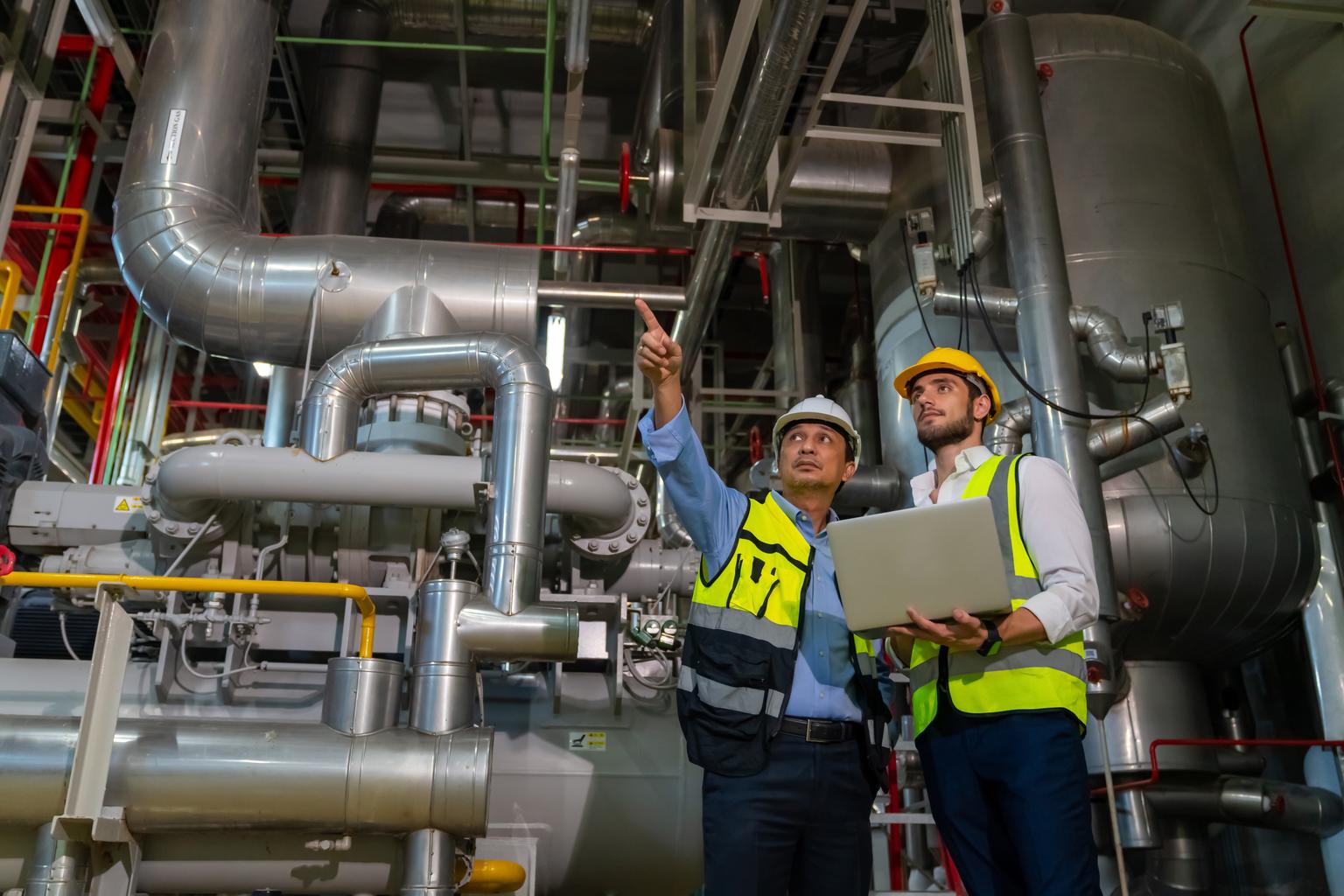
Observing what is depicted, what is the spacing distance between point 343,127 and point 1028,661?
6.02 meters

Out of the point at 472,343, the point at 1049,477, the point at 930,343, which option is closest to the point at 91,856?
the point at 472,343

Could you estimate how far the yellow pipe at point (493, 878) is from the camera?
3594mm

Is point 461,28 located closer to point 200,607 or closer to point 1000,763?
point 200,607

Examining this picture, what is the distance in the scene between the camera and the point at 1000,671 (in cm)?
216

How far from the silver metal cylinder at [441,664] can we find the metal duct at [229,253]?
1538mm

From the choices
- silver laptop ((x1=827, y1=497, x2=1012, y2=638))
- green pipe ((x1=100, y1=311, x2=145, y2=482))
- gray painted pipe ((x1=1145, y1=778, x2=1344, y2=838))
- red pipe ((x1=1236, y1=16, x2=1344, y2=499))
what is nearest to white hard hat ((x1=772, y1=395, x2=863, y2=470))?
silver laptop ((x1=827, y1=497, x2=1012, y2=638))

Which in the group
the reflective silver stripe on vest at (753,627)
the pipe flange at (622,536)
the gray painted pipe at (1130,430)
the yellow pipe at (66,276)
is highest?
the yellow pipe at (66,276)

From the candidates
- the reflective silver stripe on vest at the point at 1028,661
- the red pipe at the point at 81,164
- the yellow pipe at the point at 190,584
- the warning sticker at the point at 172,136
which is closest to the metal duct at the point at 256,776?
the yellow pipe at the point at 190,584

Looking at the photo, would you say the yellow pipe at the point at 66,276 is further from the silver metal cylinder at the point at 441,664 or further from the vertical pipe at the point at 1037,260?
the vertical pipe at the point at 1037,260

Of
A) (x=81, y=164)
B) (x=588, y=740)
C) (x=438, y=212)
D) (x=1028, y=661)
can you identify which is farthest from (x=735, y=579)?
(x=438, y=212)

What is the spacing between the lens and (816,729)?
2420 millimetres

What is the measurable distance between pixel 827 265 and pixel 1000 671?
7.01 m

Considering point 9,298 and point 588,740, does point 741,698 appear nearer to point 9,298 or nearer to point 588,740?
point 588,740

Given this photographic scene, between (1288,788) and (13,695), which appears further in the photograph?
(1288,788)
